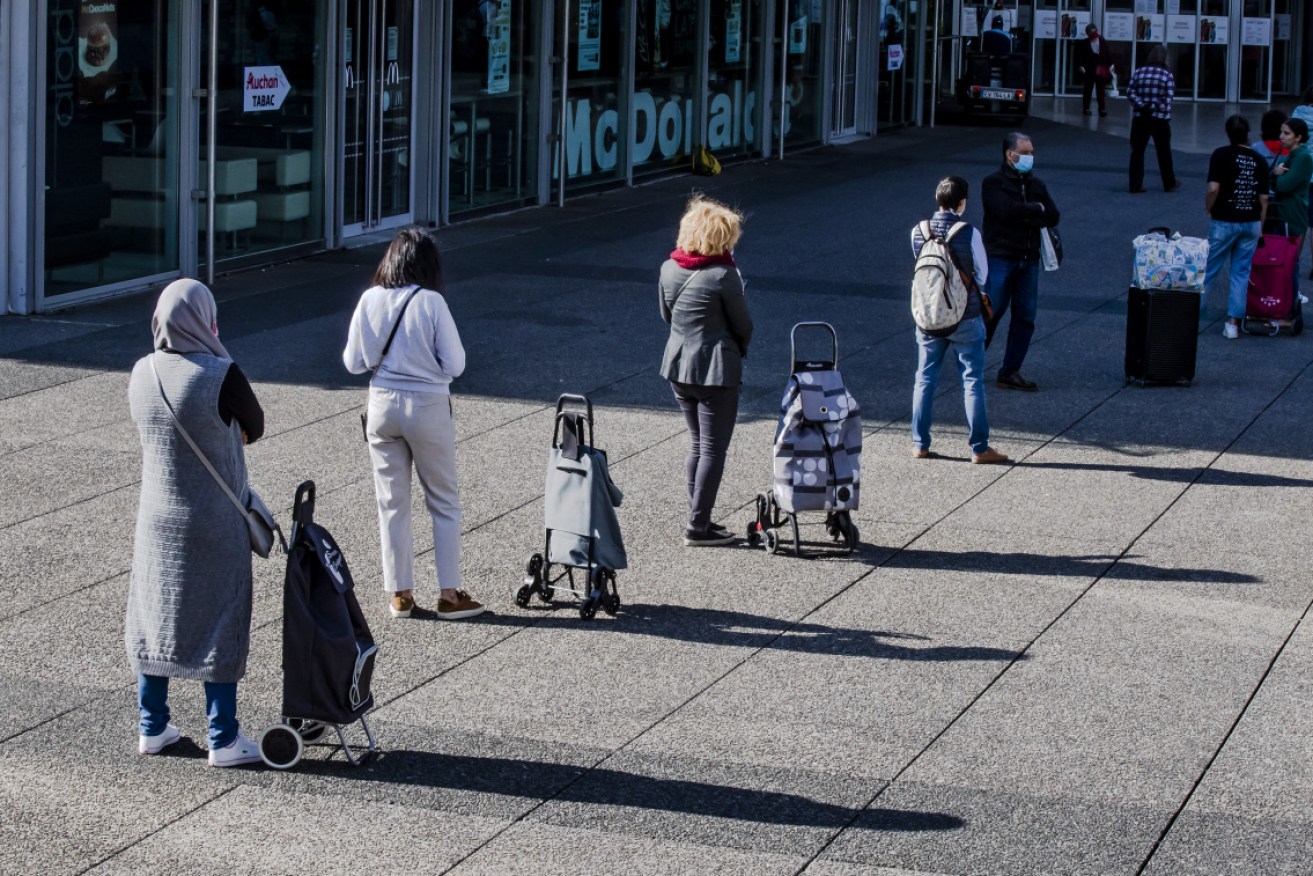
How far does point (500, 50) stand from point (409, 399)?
13.9m

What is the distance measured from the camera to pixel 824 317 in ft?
50.9

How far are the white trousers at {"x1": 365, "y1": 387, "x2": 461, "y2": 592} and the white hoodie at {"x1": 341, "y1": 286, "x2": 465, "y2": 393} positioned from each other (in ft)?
0.23

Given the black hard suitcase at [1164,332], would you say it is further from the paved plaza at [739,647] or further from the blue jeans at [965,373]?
the blue jeans at [965,373]

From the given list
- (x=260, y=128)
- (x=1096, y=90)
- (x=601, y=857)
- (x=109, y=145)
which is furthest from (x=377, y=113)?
(x=1096, y=90)

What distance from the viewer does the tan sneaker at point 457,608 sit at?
8.18 metres

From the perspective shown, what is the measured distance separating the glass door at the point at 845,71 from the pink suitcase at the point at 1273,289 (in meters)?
16.2

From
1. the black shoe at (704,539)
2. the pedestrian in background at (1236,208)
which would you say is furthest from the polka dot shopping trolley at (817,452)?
the pedestrian in background at (1236,208)

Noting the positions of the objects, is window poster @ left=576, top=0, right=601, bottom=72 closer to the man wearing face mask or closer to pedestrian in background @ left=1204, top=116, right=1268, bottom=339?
pedestrian in background @ left=1204, top=116, right=1268, bottom=339

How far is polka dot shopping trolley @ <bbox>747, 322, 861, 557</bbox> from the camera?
9172mm

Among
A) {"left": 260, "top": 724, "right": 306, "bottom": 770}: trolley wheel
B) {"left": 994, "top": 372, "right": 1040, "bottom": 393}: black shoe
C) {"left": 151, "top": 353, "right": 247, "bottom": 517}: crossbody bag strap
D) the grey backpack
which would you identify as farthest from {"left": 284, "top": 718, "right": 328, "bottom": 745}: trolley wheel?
{"left": 994, "top": 372, "right": 1040, "bottom": 393}: black shoe

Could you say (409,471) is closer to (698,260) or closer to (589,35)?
(698,260)

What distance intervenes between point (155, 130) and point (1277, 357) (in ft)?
30.7

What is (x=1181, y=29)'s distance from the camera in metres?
40.2

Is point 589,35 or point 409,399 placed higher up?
point 589,35
